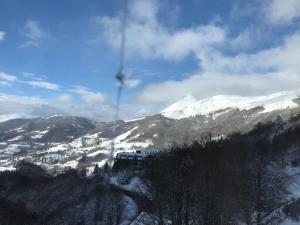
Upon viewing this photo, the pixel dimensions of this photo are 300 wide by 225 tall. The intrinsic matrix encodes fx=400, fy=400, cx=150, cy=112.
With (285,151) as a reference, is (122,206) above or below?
below

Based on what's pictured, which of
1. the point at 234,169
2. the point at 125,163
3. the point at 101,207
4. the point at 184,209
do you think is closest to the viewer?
the point at 184,209

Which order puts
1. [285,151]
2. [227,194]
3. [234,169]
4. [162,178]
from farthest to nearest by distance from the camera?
[285,151]
[234,169]
[227,194]
[162,178]

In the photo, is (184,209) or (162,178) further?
(184,209)

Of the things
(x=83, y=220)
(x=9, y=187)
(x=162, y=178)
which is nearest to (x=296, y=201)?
(x=162, y=178)

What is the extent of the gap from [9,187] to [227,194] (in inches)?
5188

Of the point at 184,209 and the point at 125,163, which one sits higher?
the point at 125,163

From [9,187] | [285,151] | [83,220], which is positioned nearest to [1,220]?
[83,220]

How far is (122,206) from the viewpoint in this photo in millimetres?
107312

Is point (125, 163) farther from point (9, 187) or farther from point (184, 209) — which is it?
point (184, 209)

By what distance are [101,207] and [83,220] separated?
6831mm

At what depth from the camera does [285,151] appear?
12606 centimetres

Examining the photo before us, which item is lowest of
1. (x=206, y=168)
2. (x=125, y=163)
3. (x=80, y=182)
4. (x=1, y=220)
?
(x=1, y=220)

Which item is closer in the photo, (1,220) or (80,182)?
(1,220)

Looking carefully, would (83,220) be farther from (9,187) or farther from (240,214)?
(9,187)
